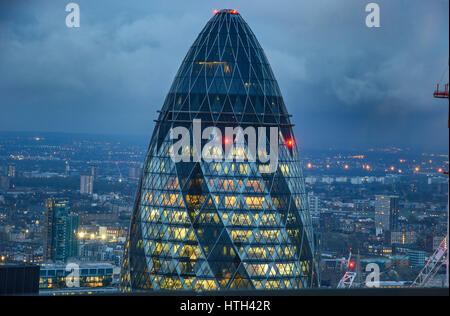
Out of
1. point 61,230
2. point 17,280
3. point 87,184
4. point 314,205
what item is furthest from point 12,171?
point 17,280

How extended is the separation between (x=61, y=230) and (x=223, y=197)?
41.1m

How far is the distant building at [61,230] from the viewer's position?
4183 inches

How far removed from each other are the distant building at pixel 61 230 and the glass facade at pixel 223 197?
31.3m

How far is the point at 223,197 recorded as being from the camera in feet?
240

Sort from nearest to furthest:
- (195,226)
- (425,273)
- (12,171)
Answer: (195,226) → (425,273) → (12,171)

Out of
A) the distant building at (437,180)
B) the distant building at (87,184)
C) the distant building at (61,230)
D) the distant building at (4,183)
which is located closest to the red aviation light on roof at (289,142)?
the distant building at (437,180)

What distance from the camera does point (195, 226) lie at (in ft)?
240

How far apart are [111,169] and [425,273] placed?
118ft

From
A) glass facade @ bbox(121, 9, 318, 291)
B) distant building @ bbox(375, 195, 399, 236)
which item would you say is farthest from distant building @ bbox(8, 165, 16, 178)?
distant building @ bbox(375, 195, 399, 236)

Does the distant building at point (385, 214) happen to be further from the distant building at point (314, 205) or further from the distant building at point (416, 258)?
the distant building at point (314, 205)

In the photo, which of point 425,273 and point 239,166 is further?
point 425,273
